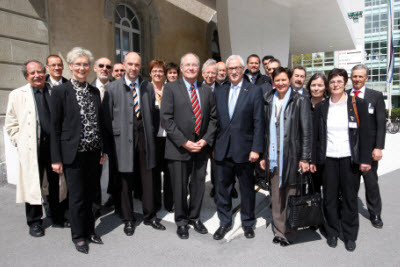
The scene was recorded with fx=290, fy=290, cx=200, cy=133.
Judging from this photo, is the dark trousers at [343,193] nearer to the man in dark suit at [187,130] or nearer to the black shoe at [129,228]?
the man in dark suit at [187,130]

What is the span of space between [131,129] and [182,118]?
66cm

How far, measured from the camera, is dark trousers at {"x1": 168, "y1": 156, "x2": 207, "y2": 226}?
3668 millimetres

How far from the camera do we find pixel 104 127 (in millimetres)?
3580

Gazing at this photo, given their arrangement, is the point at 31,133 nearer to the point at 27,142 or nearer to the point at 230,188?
the point at 27,142

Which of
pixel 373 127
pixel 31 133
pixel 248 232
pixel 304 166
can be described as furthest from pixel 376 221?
pixel 31 133

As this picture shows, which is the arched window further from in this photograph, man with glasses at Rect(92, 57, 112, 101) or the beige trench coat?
the beige trench coat

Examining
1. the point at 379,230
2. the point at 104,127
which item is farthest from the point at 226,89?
the point at 379,230

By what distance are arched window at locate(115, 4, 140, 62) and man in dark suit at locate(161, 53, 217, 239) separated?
6.22 metres

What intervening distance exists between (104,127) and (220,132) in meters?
1.43

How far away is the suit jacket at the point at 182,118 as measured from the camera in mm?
3521

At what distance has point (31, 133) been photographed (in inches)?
142

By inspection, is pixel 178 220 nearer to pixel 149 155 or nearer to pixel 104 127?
pixel 149 155

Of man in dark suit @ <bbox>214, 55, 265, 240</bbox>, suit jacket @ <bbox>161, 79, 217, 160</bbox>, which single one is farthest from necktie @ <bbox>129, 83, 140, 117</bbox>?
man in dark suit @ <bbox>214, 55, 265, 240</bbox>

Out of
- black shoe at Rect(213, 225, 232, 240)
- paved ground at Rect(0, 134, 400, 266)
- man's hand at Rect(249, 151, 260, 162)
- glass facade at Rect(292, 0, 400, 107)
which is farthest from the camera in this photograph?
glass facade at Rect(292, 0, 400, 107)
